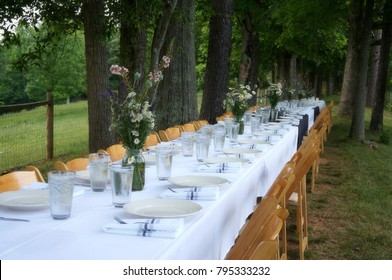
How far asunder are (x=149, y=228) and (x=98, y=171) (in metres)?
0.79

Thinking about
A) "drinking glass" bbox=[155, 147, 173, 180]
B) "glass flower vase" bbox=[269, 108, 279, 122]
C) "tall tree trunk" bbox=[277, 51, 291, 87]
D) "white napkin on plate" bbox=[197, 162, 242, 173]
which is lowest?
"glass flower vase" bbox=[269, 108, 279, 122]

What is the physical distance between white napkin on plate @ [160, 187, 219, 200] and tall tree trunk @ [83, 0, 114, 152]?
4200 mm

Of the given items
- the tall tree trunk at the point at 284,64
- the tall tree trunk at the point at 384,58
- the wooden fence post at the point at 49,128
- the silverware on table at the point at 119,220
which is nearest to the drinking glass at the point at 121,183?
the silverware on table at the point at 119,220

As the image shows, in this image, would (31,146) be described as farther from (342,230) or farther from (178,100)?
(342,230)

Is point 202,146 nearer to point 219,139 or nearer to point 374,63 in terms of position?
point 219,139

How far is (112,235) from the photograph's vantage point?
6.56 feet

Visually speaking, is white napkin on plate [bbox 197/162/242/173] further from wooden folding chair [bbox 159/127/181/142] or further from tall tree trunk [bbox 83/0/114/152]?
tall tree trunk [bbox 83/0/114/152]

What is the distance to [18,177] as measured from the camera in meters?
2.98

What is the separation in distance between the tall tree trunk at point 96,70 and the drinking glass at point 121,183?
4.37m

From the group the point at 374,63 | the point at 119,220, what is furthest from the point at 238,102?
the point at 374,63

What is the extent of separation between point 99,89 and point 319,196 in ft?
10.9

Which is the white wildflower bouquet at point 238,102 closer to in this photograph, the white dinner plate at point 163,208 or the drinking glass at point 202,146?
the drinking glass at point 202,146

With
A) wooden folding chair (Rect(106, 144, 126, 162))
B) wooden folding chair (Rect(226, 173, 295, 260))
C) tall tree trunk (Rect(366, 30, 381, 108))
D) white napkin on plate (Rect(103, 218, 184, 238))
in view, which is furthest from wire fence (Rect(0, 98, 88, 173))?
tall tree trunk (Rect(366, 30, 381, 108))

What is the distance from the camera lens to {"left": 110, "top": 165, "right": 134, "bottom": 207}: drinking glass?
2352mm
